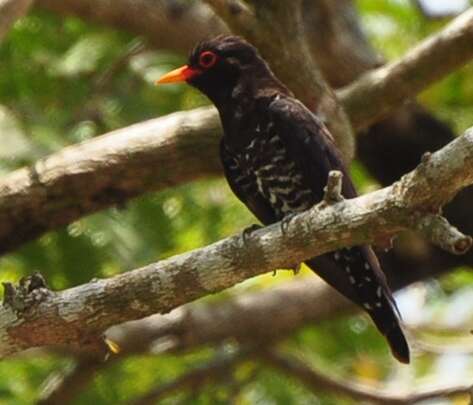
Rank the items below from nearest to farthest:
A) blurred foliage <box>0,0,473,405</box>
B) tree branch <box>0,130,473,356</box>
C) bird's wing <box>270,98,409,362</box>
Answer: tree branch <box>0,130,473,356</box>, bird's wing <box>270,98,409,362</box>, blurred foliage <box>0,0,473,405</box>

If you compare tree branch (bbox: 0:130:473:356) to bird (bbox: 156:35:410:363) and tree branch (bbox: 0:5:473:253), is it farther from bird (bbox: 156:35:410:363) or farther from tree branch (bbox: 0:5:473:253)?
tree branch (bbox: 0:5:473:253)

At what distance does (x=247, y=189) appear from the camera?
18.6 feet

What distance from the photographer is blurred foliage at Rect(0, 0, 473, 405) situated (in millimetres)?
6109

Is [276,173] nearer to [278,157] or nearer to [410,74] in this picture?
[278,157]

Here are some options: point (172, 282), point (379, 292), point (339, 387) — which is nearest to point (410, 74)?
point (379, 292)

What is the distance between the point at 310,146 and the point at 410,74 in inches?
42.5

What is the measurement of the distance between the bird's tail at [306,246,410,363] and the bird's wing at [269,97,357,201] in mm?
230

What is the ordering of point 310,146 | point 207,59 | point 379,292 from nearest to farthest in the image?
point 379,292 → point 310,146 → point 207,59

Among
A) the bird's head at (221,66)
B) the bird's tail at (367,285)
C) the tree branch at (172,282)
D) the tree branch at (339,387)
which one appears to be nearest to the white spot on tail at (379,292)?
the bird's tail at (367,285)

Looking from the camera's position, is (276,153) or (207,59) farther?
(207,59)

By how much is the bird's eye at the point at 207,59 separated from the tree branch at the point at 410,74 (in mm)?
780

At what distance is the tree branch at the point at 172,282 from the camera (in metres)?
4.23

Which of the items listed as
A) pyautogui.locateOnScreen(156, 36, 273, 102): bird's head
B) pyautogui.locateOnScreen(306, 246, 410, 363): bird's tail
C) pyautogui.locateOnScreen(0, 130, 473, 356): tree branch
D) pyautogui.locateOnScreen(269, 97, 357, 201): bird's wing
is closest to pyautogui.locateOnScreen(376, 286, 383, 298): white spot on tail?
pyautogui.locateOnScreen(306, 246, 410, 363): bird's tail

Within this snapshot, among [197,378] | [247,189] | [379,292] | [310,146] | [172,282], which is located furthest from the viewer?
[197,378]
